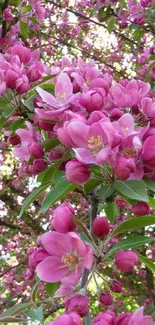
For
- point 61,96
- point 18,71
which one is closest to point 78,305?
point 61,96

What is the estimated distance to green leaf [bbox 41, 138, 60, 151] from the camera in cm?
139

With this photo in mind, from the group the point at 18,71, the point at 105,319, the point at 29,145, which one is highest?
the point at 18,71

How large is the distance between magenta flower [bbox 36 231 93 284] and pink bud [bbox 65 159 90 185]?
0.53ft

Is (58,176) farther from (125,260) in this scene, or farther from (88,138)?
(125,260)

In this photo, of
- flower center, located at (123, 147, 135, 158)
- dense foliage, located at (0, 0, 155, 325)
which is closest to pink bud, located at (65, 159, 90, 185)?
dense foliage, located at (0, 0, 155, 325)

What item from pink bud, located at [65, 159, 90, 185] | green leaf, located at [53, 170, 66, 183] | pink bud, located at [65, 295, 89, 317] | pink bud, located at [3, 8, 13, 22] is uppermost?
pink bud, located at [65, 159, 90, 185]

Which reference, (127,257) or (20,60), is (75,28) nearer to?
(20,60)

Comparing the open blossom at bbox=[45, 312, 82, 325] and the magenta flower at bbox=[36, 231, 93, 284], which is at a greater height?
the magenta flower at bbox=[36, 231, 93, 284]

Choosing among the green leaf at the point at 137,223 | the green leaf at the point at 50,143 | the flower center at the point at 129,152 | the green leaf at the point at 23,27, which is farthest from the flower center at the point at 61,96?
the green leaf at the point at 23,27

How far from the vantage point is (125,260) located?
3.71 feet

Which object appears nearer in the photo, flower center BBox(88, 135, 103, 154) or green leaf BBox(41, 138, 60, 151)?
flower center BBox(88, 135, 103, 154)

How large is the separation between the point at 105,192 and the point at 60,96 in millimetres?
346

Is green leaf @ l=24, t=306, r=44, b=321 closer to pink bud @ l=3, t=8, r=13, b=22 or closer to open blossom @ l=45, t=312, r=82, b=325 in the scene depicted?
open blossom @ l=45, t=312, r=82, b=325

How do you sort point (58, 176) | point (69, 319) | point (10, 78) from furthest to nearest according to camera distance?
1. point (10, 78)
2. point (58, 176)
3. point (69, 319)
